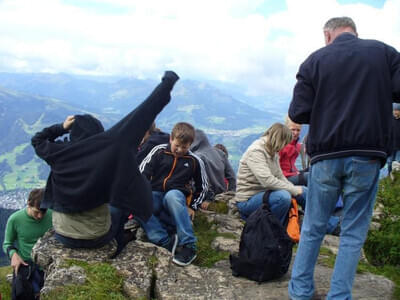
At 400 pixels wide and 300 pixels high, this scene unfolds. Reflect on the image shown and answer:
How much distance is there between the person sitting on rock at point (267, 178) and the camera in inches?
279

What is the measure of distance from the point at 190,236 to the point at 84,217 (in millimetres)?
1686

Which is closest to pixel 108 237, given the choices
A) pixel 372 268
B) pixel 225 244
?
pixel 225 244

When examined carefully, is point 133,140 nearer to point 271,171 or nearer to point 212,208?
point 271,171

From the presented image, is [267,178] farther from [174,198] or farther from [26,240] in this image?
[26,240]

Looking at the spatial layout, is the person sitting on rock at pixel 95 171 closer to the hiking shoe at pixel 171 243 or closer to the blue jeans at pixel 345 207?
the hiking shoe at pixel 171 243

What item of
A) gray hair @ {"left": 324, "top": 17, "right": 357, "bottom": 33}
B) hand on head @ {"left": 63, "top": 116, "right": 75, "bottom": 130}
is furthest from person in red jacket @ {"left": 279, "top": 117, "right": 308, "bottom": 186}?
hand on head @ {"left": 63, "top": 116, "right": 75, "bottom": 130}

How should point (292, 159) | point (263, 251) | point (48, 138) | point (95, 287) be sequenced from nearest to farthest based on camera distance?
point (95, 287), point (263, 251), point (48, 138), point (292, 159)

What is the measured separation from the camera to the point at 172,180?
684cm

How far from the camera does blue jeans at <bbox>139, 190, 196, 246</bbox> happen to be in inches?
247

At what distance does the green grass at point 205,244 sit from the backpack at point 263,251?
0.85 metres

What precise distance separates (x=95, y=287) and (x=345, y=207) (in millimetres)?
3304

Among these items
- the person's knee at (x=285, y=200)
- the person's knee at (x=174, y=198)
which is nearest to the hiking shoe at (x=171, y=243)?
the person's knee at (x=174, y=198)

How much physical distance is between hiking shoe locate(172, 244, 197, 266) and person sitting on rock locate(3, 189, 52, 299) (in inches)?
103

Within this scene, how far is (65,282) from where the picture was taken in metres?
5.23
